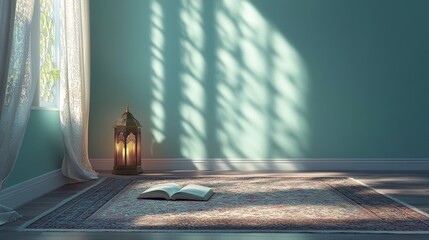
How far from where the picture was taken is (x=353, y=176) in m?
4.76

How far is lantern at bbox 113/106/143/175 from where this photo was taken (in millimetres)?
4902

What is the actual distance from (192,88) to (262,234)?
3065 millimetres

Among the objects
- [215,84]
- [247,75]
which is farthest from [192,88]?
[247,75]

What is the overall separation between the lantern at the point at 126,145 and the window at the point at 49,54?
73 cm

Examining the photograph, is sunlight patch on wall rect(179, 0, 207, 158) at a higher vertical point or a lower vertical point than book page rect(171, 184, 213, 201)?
higher

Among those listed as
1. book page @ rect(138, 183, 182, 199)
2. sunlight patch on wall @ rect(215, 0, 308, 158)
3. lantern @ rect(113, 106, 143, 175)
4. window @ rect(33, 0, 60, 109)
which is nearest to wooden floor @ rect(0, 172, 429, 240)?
lantern @ rect(113, 106, 143, 175)

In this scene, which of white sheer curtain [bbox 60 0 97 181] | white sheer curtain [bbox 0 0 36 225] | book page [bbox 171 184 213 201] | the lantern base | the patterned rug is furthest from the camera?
the lantern base

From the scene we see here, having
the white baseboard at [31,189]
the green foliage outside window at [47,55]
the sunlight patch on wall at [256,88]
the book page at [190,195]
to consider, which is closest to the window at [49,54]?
the green foliage outside window at [47,55]

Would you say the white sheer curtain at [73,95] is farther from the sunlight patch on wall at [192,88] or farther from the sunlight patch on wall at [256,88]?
the sunlight patch on wall at [256,88]

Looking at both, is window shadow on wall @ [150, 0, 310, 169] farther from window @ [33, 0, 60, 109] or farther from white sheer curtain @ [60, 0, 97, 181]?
window @ [33, 0, 60, 109]

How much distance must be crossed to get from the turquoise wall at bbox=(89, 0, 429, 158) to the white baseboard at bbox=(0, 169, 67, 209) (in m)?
1.25

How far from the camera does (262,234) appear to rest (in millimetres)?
2480

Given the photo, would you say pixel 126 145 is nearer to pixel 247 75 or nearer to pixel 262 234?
pixel 247 75

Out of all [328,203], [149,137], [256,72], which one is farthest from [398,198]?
[149,137]
